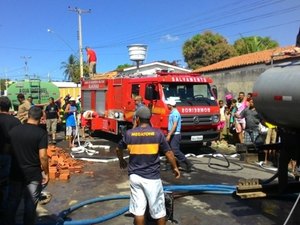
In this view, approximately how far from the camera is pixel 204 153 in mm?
13484

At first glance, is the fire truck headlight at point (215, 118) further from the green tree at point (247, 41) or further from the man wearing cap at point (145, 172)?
the green tree at point (247, 41)

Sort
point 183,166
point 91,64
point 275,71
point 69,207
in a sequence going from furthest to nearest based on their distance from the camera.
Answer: point 91,64, point 183,166, point 69,207, point 275,71

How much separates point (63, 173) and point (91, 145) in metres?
5.19

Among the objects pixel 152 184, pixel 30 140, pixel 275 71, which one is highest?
pixel 275 71

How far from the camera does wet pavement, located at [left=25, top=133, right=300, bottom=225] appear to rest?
655cm

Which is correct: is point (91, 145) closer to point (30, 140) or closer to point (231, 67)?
point (30, 140)

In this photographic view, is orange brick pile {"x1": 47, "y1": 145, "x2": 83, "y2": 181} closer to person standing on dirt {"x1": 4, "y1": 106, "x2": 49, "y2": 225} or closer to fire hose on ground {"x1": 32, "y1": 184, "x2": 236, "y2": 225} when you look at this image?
fire hose on ground {"x1": 32, "y1": 184, "x2": 236, "y2": 225}

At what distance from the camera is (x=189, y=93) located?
1309cm

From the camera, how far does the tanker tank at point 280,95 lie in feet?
17.4

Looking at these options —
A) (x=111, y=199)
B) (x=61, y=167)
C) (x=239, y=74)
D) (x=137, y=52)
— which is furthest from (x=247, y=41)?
(x=111, y=199)

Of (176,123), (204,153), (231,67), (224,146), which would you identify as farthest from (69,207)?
(231,67)

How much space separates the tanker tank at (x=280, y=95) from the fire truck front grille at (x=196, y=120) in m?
5.85

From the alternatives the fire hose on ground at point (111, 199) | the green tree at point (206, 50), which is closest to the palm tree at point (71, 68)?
the green tree at point (206, 50)

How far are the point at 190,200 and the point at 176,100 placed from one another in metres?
5.42
